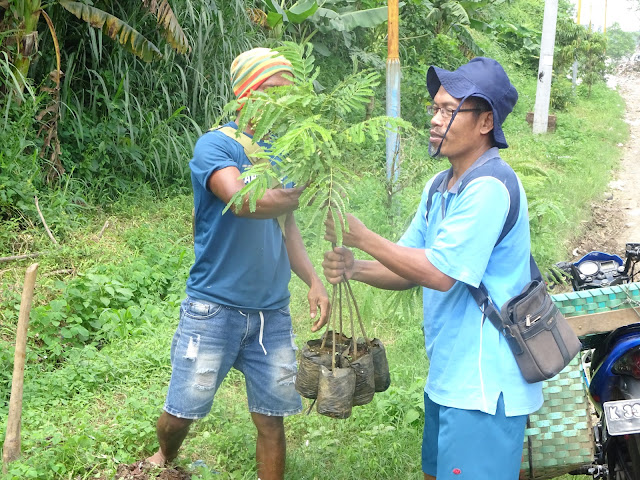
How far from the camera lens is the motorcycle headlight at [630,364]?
3252 millimetres

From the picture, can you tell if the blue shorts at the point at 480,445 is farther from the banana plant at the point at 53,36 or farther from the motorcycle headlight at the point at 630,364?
the banana plant at the point at 53,36

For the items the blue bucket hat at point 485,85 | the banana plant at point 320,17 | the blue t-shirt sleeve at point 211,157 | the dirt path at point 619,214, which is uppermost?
the banana plant at point 320,17

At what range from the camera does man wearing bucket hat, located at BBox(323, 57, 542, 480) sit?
8.40 feet

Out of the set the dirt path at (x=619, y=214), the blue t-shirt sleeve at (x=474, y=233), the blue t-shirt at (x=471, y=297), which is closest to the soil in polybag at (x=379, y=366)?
the blue t-shirt at (x=471, y=297)

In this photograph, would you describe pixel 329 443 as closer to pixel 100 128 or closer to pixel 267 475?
pixel 267 475

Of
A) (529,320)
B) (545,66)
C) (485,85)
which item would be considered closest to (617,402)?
(529,320)

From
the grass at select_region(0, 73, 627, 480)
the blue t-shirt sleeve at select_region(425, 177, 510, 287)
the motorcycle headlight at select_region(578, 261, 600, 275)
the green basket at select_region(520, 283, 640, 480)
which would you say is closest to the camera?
the blue t-shirt sleeve at select_region(425, 177, 510, 287)

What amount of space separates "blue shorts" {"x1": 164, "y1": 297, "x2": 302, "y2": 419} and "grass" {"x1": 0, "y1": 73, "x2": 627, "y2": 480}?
1.77 ft

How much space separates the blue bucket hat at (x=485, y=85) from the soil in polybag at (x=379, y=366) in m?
1.03

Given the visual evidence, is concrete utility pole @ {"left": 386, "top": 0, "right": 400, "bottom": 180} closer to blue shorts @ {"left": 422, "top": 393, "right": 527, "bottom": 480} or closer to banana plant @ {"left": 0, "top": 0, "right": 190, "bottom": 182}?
banana plant @ {"left": 0, "top": 0, "right": 190, "bottom": 182}

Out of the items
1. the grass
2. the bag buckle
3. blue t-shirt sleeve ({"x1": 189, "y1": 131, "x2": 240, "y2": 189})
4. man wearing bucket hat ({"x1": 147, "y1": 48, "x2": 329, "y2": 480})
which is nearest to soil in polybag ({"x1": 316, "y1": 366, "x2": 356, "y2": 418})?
man wearing bucket hat ({"x1": 147, "y1": 48, "x2": 329, "y2": 480})

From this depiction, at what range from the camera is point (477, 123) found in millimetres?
2711

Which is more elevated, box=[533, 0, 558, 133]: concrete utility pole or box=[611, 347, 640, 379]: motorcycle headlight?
box=[533, 0, 558, 133]: concrete utility pole

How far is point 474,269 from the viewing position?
2543 millimetres
